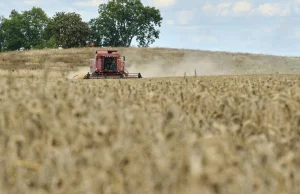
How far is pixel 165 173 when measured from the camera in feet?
8.88

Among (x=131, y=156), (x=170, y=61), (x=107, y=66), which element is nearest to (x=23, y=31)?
(x=170, y=61)

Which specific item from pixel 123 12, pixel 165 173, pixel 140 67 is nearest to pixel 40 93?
pixel 165 173

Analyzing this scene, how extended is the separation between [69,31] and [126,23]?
36.8 ft

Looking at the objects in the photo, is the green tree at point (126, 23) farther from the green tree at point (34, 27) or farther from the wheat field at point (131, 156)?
the wheat field at point (131, 156)

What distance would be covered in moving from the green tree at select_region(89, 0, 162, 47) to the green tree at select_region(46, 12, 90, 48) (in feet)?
9.83

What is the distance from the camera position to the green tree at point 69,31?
11244cm

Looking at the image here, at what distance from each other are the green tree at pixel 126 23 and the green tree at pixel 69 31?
300 centimetres

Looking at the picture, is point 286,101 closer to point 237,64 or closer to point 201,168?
point 201,168

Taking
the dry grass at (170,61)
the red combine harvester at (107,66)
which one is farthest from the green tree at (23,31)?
the red combine harvester at (107,66)

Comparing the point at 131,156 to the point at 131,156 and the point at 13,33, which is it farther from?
the point at 13,33

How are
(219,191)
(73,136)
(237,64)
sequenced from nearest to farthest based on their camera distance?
(219,191) → (73,136) → (237,64)

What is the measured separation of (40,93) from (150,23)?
10971 cm

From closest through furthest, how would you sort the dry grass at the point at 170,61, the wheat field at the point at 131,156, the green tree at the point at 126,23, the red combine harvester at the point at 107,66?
the wheat field at the point at 131,156, the red combine harvester at the point at 107,66, the dry grass at the point at 170,61, the green tree at the point at 126,23

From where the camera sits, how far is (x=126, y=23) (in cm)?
11419
